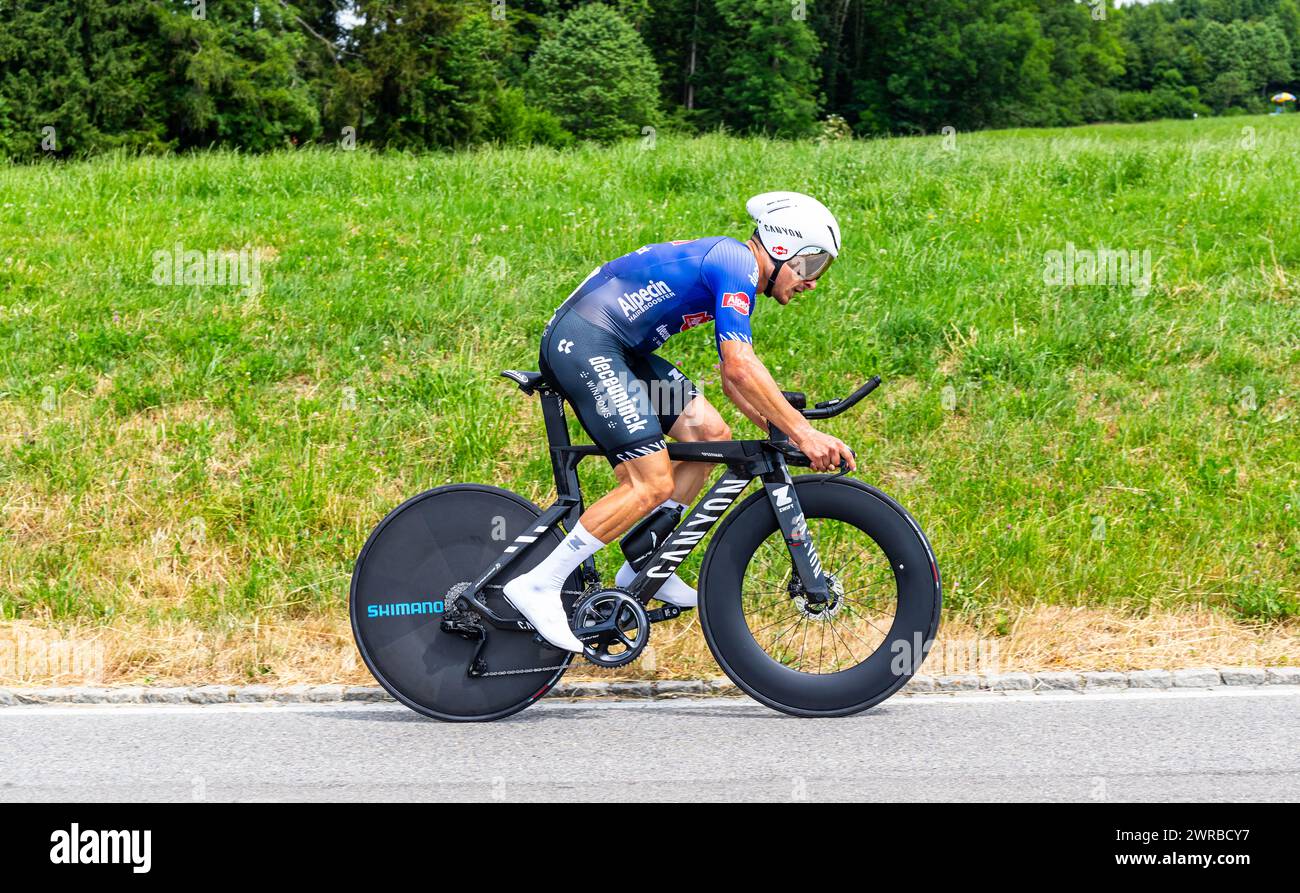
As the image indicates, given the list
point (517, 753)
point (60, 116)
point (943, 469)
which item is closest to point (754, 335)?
point (943, 469)

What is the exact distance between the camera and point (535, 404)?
27.9 ft

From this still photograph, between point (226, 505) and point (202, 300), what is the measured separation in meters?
2.92

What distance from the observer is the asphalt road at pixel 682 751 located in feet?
13.8

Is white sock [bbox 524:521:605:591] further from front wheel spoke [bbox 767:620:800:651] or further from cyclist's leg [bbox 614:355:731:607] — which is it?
front wheel spoke [bbox 767:620:800:651]

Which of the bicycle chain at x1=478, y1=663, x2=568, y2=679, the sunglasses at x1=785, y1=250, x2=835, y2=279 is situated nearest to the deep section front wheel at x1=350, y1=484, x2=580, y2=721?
the bicycle chain at x1=478, y1=663, x2=568, y2=679

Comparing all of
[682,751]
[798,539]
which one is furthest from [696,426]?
[682,751]

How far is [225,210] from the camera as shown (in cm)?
1225

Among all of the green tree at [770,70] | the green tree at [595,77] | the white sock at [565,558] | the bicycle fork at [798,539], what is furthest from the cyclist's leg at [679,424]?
the green tree at [770,70]

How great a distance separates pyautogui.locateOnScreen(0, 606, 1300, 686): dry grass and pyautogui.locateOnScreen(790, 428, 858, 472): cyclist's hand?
1.30m

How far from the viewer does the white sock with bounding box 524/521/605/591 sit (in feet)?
16.1

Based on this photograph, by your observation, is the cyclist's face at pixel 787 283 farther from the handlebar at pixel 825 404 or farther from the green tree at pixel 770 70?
the green tree at pixel 770 70

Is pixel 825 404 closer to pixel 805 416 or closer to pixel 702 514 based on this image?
pixel 805 416

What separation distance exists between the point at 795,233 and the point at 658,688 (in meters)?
2.00

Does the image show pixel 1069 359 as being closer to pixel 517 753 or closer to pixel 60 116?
pixel 517 753
